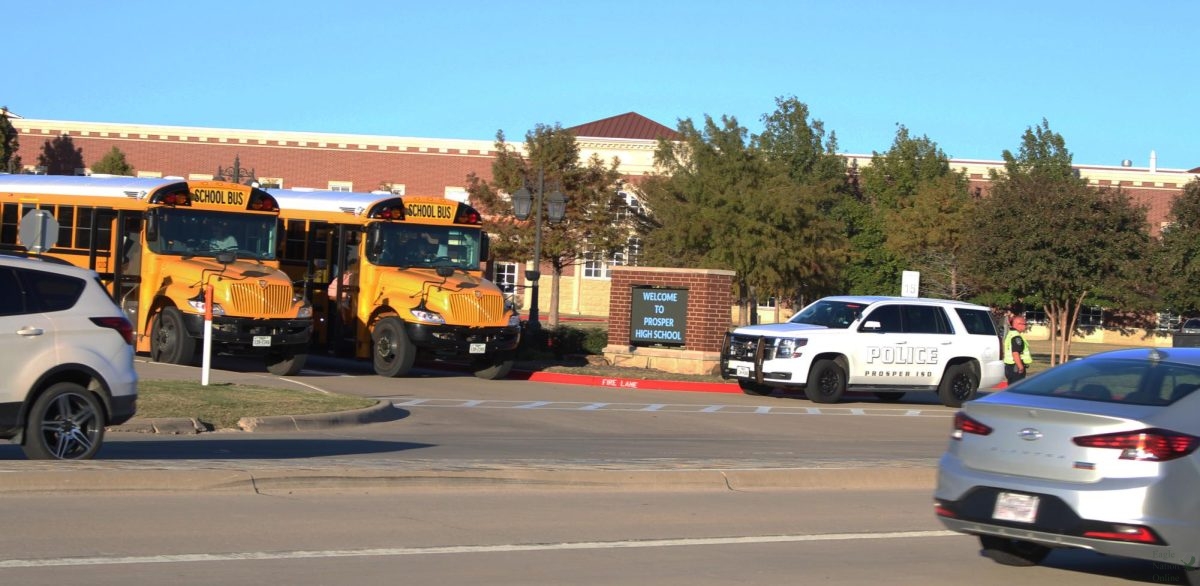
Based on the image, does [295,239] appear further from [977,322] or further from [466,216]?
[977,322]

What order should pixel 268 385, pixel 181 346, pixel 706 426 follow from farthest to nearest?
pixel 181 346 → pixel 268 385 → pixel 706 426

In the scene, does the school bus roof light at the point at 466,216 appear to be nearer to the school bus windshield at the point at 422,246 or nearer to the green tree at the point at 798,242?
the school bus windshield at the point at 422,246

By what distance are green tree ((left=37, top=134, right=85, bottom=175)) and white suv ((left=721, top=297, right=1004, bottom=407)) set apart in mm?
47124

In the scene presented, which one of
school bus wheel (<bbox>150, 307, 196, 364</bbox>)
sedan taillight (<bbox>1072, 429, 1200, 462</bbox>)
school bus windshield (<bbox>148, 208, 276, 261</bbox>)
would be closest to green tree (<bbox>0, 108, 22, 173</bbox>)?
school bus windshield (<bbox>148, 208, 276, 261</bbox>)

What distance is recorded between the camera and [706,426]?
1905 centimetres

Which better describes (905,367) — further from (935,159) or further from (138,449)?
(935,159)

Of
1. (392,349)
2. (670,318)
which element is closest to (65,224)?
(392,349)

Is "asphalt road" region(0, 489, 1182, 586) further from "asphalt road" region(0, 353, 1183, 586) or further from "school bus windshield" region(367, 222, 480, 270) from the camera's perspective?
"school bus windshield" region(367, 222, 480, 270)

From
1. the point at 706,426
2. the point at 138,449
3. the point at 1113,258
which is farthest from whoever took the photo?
the point at 1113,258

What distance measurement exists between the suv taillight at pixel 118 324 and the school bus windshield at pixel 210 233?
11627 millimetres

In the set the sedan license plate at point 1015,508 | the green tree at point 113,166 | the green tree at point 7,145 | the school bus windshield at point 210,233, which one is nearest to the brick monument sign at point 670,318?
the school bus windshield at point 210,233

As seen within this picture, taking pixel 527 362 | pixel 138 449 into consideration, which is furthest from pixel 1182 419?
pixel 527 362

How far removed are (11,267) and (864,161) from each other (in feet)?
182

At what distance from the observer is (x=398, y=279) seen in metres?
24.3
